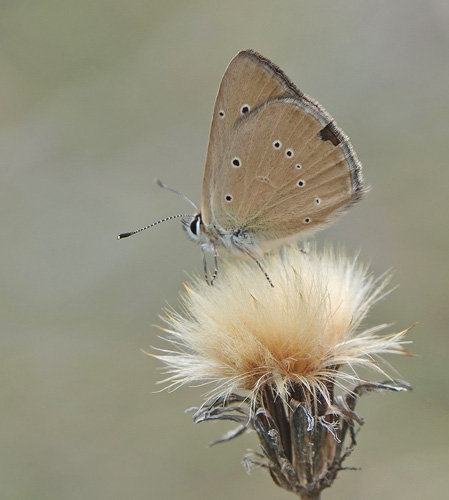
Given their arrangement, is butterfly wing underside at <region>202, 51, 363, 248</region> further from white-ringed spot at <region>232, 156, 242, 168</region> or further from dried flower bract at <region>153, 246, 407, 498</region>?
dried flower bract at <region>153, 246, 407, 498</region>

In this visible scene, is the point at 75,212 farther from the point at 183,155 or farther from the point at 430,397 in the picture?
the point at 430,397

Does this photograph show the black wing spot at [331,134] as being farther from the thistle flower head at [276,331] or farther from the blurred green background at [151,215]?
the blurred green background at [151,215]

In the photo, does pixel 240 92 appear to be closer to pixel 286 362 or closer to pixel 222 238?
pixel 222 238

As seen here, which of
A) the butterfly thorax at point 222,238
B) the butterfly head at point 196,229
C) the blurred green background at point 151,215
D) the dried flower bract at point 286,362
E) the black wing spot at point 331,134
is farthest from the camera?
the blurred green background at point 151,215

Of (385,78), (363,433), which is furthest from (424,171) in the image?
(363,433)

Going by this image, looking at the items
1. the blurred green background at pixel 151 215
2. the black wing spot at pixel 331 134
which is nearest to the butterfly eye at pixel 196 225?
the black wing spot at pixel 331 134
